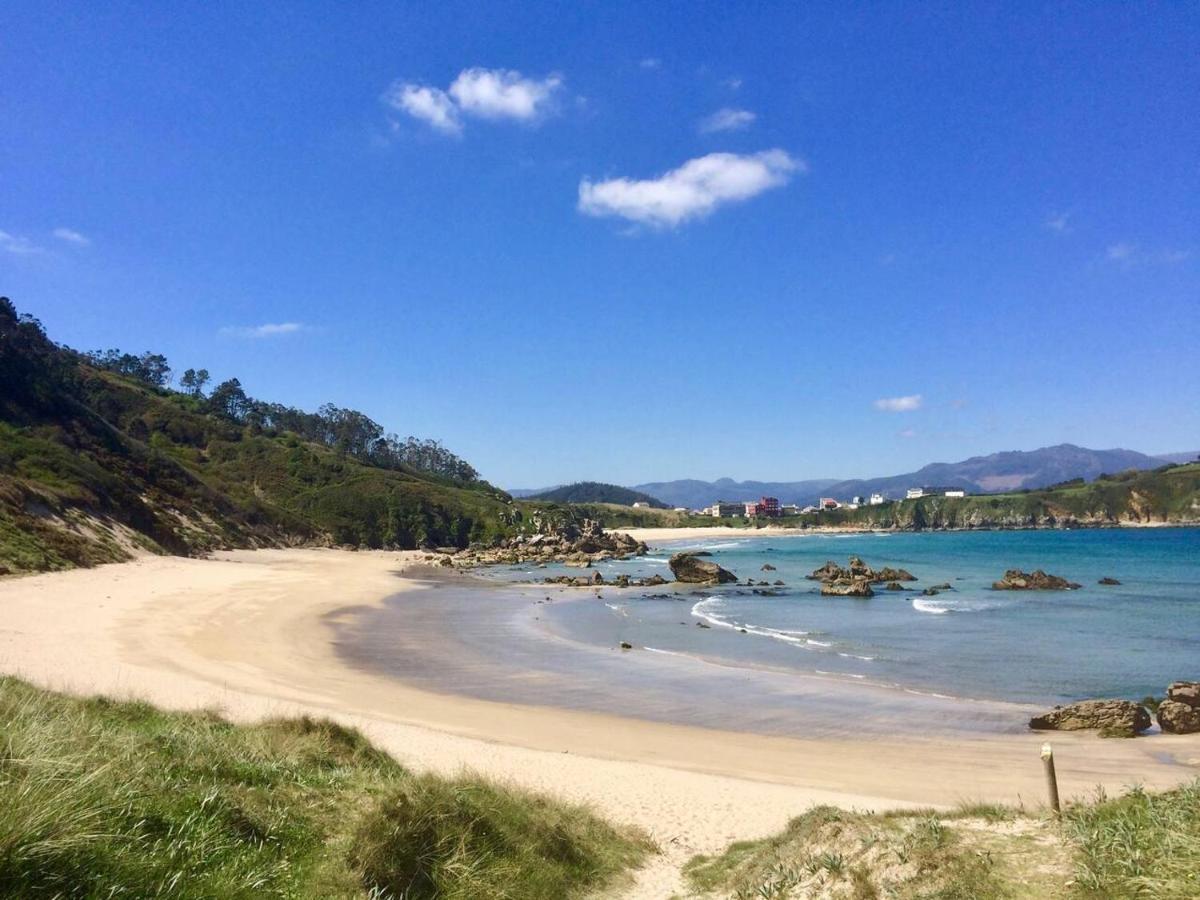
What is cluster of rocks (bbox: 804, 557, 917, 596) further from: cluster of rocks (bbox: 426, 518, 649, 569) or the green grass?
the green grass

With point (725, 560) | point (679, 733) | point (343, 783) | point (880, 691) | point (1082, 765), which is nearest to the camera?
point (343, 783)

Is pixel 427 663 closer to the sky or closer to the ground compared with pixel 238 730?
closer to the ground

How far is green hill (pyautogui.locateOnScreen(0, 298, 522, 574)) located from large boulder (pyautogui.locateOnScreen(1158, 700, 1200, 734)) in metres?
42.7

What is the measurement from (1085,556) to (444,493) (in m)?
85.4

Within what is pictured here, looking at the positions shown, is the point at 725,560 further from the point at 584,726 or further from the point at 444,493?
the point at 584,726

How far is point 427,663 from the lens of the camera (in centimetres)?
2661

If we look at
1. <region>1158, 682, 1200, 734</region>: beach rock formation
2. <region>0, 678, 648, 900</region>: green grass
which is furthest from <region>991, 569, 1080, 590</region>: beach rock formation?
<region>0, 678, 648, 900</region>: green grass

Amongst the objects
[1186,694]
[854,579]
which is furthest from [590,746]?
[854,579]

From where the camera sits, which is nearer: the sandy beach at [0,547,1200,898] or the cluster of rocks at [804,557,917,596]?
the sandy beach at [0,547,1200,898]

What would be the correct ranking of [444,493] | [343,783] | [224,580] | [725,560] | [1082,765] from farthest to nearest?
[444,493], [725,560], [224,580], [1082,765], [343,783]

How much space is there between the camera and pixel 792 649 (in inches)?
1174

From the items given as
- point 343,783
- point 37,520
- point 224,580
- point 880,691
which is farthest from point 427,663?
point 37,520

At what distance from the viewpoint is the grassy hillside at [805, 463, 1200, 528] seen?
6102 inches

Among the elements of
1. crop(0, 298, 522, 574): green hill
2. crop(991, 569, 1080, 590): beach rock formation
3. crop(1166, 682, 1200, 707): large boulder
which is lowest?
crop(991, 569, 1080, 590): beach rock formation
